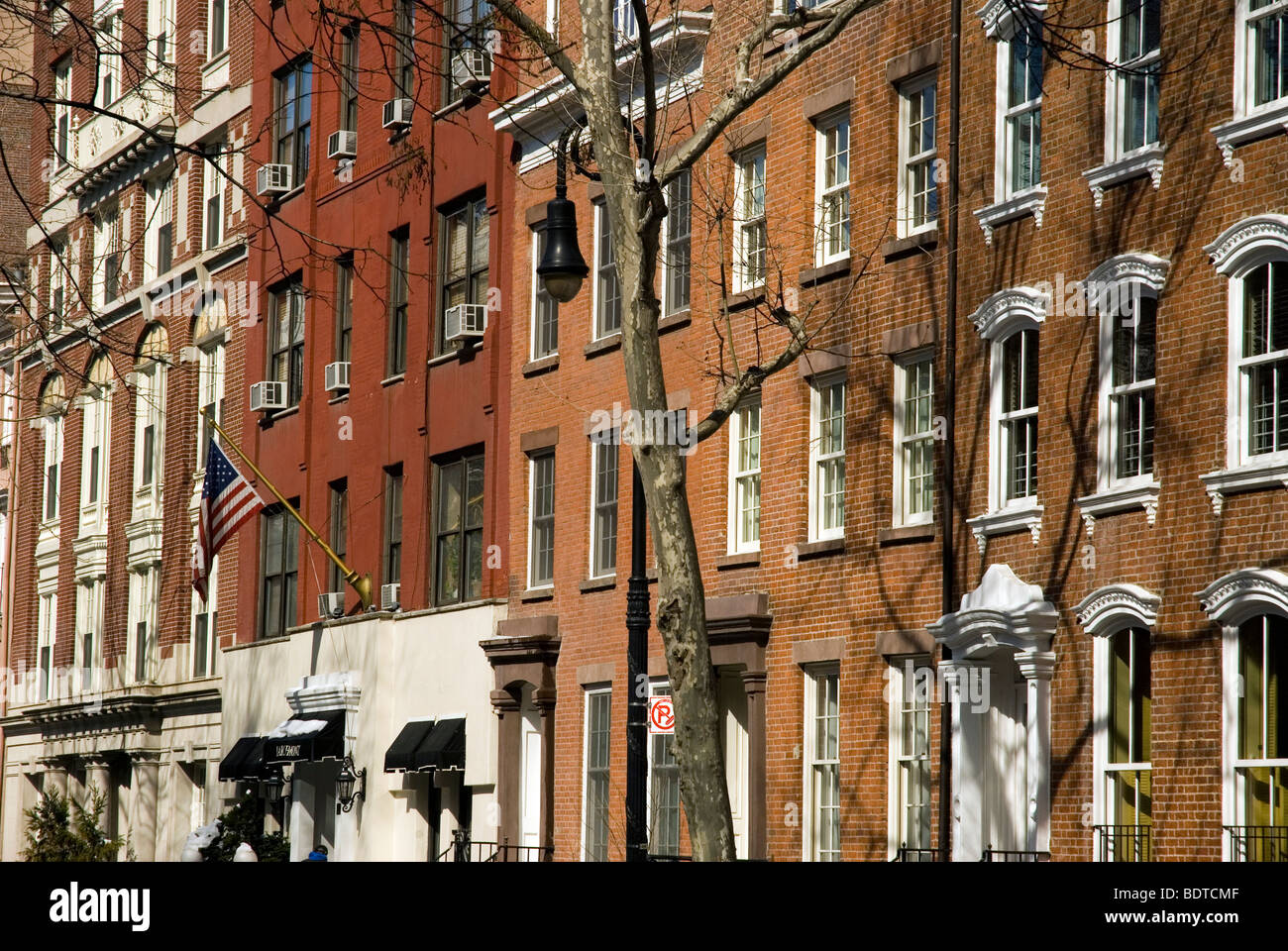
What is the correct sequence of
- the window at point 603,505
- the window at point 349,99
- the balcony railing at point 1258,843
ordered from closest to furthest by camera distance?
the balcony railing at point 1258,843, the window at point 603,505, the window at point 349,99

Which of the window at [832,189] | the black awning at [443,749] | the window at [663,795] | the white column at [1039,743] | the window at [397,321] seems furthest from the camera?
the window at [397,321]

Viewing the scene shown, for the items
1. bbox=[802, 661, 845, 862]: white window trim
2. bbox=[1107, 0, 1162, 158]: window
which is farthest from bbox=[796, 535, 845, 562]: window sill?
bbox=[1107, 0, 1162, 158]: window

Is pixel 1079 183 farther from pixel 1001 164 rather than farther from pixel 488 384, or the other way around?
pixel 488 384

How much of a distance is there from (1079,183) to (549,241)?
5.35 m

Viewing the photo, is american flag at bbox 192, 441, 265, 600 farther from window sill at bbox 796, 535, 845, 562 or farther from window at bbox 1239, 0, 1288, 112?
window at bbox 1239, 0, 1288, 112

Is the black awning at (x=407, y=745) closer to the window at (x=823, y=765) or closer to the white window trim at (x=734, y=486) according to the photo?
the white window trim at (x=734, y=486)

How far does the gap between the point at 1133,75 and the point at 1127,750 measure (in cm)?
624

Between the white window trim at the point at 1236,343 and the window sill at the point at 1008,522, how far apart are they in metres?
2.60

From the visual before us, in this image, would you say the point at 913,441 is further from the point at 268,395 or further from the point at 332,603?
the point at 268,395

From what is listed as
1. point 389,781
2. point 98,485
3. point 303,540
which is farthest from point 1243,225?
point 98,485

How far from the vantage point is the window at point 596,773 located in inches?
1136

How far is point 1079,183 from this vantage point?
20984 millimetres

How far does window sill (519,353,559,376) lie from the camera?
102 feet

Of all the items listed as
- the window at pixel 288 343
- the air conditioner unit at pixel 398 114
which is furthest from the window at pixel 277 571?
the air conditioner unit at pixel 398 114
